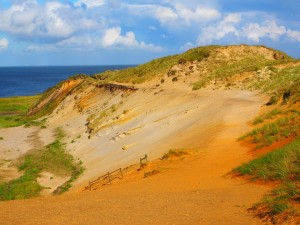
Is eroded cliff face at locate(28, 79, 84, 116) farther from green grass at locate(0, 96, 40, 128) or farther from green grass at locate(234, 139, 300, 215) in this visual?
green grass at locate(234, 139, 300, 215)

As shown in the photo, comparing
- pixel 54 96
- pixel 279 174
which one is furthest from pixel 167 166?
pixel 54 96

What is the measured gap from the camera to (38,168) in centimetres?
2878

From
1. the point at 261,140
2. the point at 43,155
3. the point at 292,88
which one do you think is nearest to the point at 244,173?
the point at 261,140

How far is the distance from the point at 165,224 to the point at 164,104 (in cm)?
2710

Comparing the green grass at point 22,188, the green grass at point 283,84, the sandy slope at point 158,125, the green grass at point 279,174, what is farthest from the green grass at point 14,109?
the green grass at point 279,174

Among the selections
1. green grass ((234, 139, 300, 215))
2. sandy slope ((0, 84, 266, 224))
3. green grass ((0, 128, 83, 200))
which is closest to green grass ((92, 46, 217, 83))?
sandy slope ((0, 84, 266, 224))

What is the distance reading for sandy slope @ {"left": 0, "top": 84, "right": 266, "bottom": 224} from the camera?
35.2 ft

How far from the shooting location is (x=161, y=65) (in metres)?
55.6

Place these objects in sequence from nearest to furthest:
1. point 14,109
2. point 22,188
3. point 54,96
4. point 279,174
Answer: point 279,174 < point 22,188 < point 54,96 < point 14,109

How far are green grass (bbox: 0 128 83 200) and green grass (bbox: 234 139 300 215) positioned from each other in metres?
12.2

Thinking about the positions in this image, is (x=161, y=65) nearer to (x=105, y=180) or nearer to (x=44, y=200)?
(x=105, y=180)

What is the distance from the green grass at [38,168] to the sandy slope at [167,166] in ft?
3.31

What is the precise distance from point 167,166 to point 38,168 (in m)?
13.9

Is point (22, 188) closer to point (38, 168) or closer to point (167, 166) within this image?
point (38, 168)
